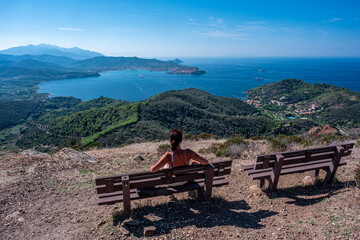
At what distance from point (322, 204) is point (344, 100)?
88.3 m

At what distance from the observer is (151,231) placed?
9.05 ft

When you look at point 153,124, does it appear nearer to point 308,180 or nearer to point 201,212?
Answer: point 308,180

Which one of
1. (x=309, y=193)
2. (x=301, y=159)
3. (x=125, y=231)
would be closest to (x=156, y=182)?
(x=125, y=231)

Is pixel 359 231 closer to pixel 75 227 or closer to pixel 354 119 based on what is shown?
pixel 75 227

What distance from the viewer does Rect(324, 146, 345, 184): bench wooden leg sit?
12.0 feet

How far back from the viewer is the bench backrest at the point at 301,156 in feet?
11.4

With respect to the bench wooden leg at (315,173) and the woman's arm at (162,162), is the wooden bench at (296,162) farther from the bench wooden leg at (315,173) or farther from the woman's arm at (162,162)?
the woman's arm at (162,162)

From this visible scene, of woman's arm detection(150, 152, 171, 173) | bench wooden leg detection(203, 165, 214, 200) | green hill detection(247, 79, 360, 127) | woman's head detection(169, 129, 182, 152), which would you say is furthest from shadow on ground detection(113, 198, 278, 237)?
green hill detection(247, 79, 360, 127)

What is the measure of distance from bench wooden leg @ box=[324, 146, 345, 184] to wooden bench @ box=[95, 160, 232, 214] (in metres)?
2.16

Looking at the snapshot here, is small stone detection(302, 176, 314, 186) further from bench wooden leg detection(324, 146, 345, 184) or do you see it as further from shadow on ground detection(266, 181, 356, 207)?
bench wooden leg detection(324, 146, 345, 184)

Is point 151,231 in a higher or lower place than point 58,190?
higher

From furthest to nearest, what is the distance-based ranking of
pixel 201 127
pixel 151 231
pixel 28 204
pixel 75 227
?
1. pixel 201 127
2. pixel 28 204
3. pixel 75 227
4. pixel 151 231

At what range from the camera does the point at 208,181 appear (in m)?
3.32

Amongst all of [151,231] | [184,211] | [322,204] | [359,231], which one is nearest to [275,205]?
[322,204]
